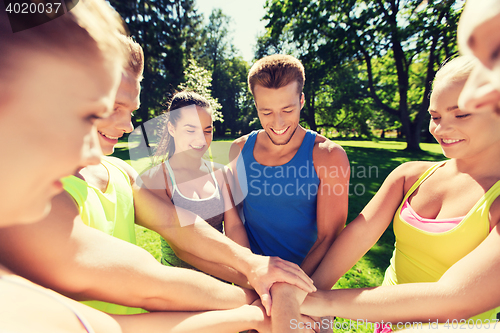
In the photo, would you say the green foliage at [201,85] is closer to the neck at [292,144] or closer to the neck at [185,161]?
the neck at [185,161]

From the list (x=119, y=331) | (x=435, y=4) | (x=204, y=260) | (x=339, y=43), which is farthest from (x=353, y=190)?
(x=339, y=43)

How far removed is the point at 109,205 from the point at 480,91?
5.12 ft

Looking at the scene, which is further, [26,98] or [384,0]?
[384,0]

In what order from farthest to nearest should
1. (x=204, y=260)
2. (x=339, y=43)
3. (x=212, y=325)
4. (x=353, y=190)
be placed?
(x=339, y=43) < (x=353, y=190) < (x=204, y=260) < (x=212, y=325)

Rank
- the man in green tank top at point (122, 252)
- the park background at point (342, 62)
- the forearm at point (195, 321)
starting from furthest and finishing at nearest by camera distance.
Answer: the park background at point (342, 62), the forearm at point (195, 321), the man in green tank top at point (122, 252)

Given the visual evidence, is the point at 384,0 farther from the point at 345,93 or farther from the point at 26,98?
the point at 26,98

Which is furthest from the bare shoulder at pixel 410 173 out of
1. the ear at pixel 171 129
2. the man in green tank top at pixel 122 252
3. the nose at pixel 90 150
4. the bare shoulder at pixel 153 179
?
the ear at pixel 171 129

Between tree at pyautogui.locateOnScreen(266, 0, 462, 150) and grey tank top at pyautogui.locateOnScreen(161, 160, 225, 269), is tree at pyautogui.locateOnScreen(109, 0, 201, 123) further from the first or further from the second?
grey tank top at pyautogui.locateOnScreen(161, 160, 225, 269)

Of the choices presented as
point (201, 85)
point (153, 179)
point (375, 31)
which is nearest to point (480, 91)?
point (153, 179)

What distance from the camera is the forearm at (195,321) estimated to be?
0.91 meters

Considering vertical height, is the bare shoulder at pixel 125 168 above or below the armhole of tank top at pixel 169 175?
above

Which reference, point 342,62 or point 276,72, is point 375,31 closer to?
point 342,62

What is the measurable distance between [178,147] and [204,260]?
A: 4.50ft

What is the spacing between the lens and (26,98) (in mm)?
458
